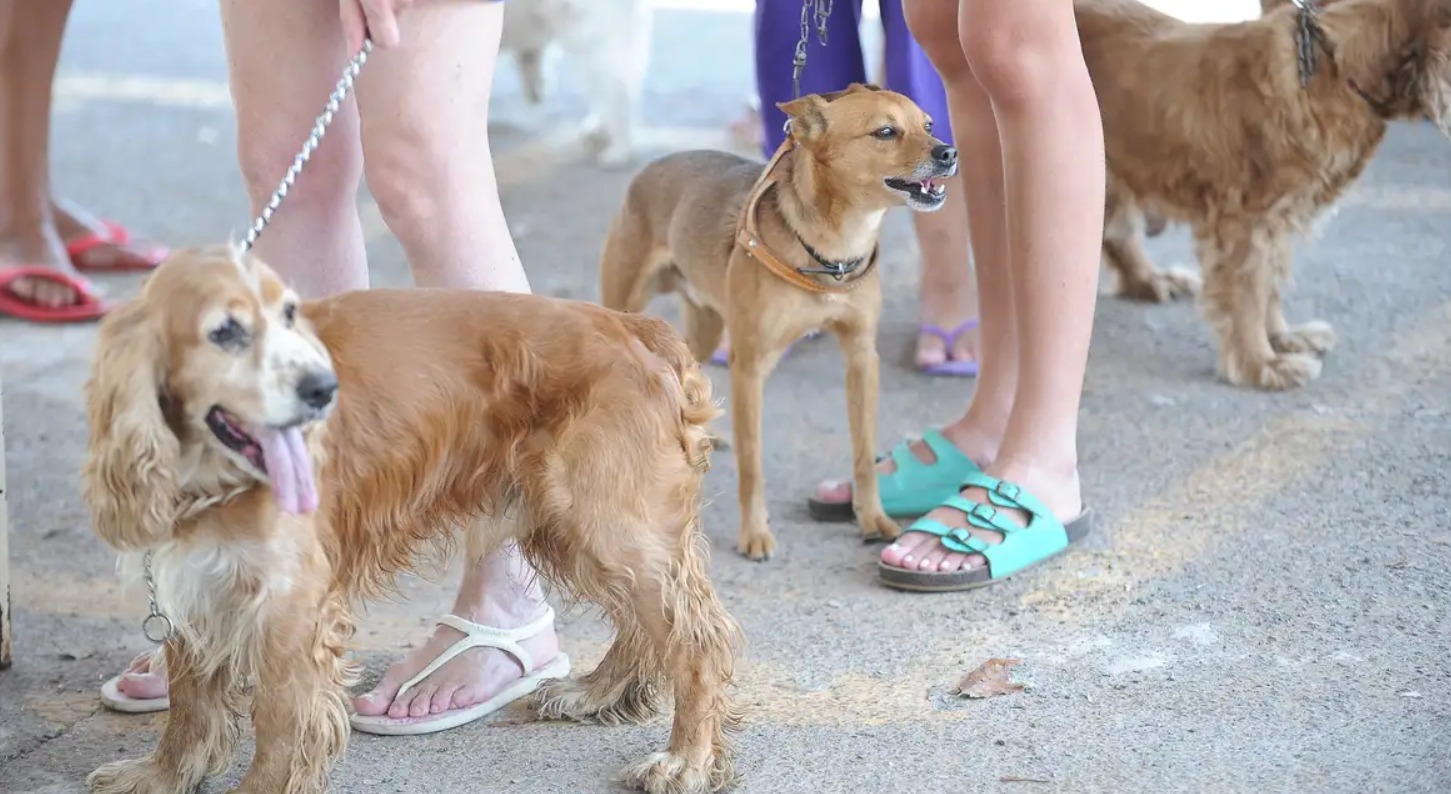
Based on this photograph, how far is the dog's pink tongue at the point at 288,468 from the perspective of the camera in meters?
2.17

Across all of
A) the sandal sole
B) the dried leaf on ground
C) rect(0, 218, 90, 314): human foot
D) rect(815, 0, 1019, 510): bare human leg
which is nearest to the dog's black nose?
the dried leaf on ground

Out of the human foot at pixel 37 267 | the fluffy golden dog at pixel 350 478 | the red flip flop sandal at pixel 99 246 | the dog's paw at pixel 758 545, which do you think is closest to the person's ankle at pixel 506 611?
the fluffy golden dog at pixel 350 478

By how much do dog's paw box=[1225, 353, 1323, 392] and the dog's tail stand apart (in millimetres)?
2316

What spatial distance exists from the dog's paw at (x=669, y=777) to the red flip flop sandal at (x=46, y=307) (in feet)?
10.3

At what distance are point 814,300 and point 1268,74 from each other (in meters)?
1.62

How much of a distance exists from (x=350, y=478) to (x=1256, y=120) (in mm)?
3004

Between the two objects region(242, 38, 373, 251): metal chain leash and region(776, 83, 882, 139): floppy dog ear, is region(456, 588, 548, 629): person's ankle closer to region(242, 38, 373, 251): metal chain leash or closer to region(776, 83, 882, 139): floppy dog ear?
region(242, 38, 373, 251): metal chain leash

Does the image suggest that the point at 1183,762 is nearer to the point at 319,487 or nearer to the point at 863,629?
the point at 863,629

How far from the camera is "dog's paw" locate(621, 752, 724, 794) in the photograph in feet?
8.34

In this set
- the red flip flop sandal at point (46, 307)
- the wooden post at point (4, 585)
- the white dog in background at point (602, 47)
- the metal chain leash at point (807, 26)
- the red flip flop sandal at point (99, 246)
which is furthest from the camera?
the white dog in background at point (602, 47)

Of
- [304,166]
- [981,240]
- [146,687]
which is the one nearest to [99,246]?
[304,166]

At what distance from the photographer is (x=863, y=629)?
3.17 meters

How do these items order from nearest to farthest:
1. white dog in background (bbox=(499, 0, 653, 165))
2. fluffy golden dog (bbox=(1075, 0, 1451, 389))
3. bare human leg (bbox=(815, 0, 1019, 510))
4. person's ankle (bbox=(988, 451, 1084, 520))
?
person's ankle (bbox=(988, 451, 1084, 520))
bare human leg (bbox=(815, 0, 1019, 510))
fluffy golden dog (bbox=(1075, 0, 1451, 389))
white dog in background (bbox=(499, 0, 653, 165))

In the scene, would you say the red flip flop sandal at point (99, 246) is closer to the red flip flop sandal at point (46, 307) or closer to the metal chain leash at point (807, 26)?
the red flip flop sandal at point (46, 307)
